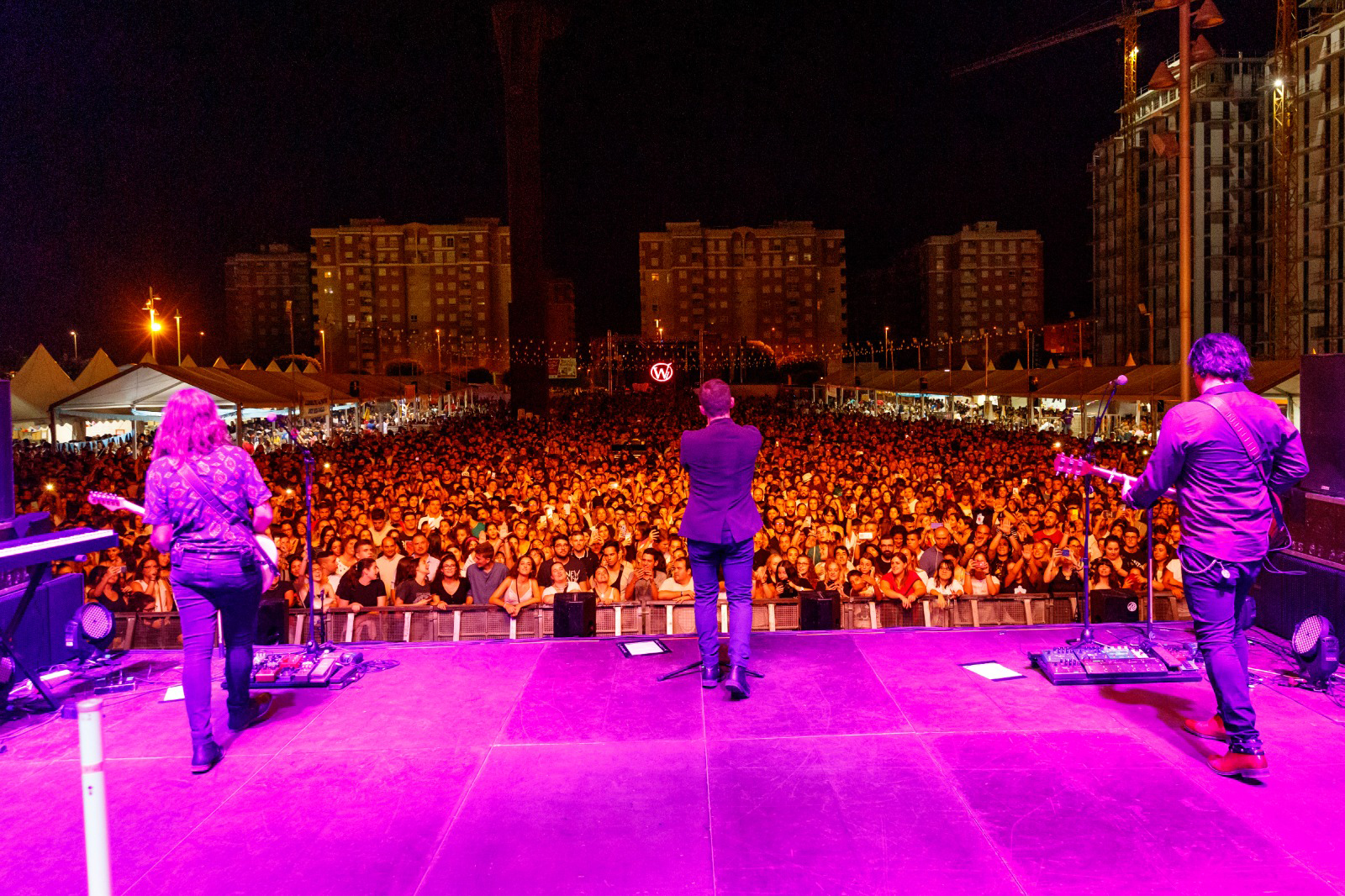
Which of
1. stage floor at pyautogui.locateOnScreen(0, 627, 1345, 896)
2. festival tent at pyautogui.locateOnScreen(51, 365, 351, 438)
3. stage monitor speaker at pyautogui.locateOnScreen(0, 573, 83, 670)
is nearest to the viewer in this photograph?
stage floor at pyautogui.locateOnScreen(0, 627, 1345, 896)

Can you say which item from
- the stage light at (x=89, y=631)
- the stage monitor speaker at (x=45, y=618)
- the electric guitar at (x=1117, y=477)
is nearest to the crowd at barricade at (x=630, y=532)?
the stage light at (x=89, y=631)

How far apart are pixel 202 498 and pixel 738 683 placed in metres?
2.26

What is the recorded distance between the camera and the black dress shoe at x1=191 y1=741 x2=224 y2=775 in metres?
3.33

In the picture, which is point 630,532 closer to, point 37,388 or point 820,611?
point 820,611

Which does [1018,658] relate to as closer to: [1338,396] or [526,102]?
[1338,396]

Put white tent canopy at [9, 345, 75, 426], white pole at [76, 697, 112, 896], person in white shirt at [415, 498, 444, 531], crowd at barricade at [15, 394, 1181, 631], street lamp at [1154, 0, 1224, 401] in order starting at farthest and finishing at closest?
white tent canopy at [9, 345, 75, 426]
person in white shirt at [415, 498, 444, 531]
street lamp at [1154, 0, 1224, 401]
crowd at barricade at [15, 394, 1181, 631]
white pole at [76, 697, 112, 896]

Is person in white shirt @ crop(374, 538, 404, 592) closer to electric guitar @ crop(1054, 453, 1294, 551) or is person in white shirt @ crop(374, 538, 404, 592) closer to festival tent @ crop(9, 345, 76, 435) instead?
electric guitar @ crop(1054, 453, 1294, 551)

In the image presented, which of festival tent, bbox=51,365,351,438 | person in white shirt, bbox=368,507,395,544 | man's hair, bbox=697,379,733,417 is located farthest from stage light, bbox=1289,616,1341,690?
festival tent, bbox=51,365,351,438

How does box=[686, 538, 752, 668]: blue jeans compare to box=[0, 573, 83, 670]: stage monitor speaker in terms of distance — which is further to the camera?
box=[0, 573, 83, 670]: stage monitor speaker

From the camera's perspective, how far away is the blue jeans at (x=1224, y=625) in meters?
3.15

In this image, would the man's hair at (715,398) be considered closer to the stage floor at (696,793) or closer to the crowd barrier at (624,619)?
the stage floor at (696,793)

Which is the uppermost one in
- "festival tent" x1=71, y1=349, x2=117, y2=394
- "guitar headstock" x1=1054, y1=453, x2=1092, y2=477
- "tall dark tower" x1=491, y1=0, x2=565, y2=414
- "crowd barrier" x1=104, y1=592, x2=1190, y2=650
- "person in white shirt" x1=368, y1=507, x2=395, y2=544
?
"tall dark tower" x1=491, y1=0, x2=565, y2=414

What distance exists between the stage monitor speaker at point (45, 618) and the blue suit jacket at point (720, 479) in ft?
10.4

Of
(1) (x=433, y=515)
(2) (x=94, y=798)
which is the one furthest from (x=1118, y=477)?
(1) (x=433, y=515)
